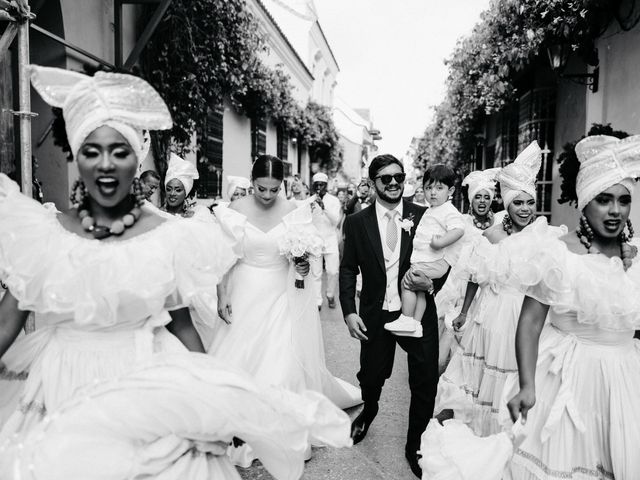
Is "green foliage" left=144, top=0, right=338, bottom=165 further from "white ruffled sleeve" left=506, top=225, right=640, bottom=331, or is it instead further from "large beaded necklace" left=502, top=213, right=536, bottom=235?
"white ruffled sleeve" left=506, top=225, right=640, bottom=331

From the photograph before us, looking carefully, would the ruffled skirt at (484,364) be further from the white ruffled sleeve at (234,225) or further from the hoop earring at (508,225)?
the white ruffled sleeve at (234,225)

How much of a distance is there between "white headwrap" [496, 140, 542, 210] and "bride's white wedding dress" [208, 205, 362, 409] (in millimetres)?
1720

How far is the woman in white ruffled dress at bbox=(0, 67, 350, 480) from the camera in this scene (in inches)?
75.1

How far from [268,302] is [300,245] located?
0.54 meters

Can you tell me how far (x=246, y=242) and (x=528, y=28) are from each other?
6566mm

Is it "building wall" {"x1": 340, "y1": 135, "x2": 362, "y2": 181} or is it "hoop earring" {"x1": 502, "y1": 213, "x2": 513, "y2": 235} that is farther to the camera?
"building wall" {"x1": 340, "y1": 135, "x2": 362, "y2": 181}

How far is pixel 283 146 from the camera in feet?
69.7

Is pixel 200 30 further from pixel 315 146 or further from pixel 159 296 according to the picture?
pixel 315 146

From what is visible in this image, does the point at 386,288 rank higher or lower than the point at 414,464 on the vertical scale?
higher

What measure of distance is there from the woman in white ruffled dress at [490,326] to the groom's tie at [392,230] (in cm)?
74

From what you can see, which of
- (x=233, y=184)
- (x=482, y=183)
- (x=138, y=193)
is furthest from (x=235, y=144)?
(x=138, y=193)

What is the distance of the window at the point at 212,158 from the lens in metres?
12.4

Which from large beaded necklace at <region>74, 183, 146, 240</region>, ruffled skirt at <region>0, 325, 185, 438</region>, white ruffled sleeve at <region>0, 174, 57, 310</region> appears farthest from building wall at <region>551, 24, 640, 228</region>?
white ruffled sleeve at <region>0, 174, 57, 310</region>

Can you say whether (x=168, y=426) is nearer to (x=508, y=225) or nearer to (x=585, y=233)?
(x=585, y=233)
